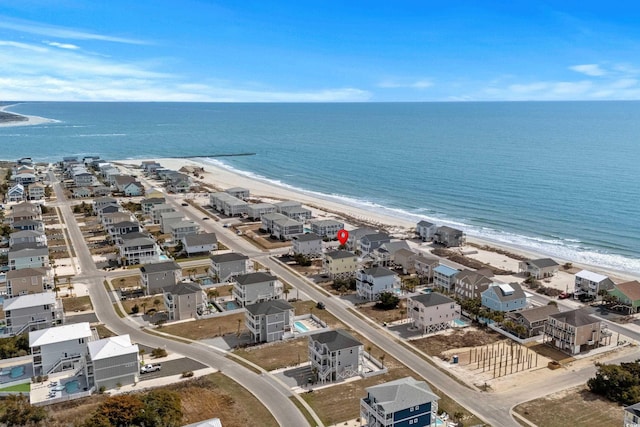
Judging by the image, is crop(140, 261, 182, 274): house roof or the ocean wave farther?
the ocean wave

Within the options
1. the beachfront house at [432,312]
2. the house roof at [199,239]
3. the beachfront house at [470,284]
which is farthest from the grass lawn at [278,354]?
the house roof at [199,239]

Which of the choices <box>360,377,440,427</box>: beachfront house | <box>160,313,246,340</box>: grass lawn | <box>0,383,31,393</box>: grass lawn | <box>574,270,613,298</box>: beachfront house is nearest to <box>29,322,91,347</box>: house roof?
<box>0,383,31,393</box>: grass lawn

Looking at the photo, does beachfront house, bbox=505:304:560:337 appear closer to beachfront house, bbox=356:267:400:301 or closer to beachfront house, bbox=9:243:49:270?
beachfront house, bbox=356:267:400:301

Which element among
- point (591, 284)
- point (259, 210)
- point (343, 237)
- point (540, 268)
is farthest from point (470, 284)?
point (259, 210)

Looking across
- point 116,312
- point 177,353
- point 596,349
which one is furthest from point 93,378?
point 596,349

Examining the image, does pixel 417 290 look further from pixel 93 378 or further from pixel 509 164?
pixel 509 164

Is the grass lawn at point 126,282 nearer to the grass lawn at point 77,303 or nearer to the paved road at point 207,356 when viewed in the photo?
the paved road at point 207,356

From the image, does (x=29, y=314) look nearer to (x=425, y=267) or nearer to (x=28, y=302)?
(x=28, y=302)
